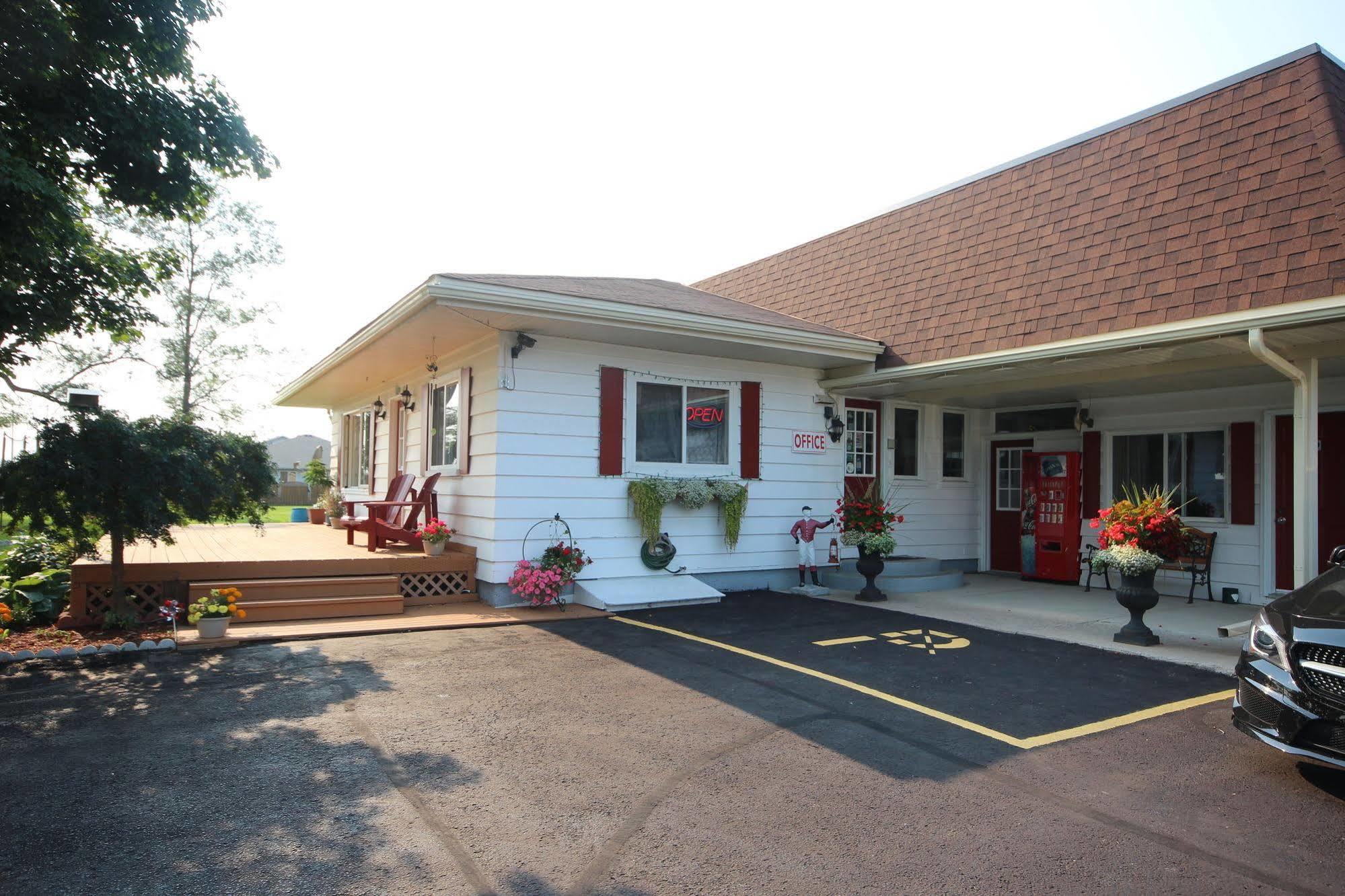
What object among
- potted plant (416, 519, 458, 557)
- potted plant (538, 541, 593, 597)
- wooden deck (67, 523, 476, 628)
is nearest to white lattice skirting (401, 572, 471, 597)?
wooden deck (67, 523, 476, 628)

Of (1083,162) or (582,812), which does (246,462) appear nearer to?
(582,812)

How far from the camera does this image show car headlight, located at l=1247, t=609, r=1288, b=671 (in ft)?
11.9

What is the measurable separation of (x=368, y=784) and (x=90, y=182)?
6093mm

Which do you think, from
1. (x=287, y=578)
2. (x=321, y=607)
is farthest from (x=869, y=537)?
(x=287, y=578)

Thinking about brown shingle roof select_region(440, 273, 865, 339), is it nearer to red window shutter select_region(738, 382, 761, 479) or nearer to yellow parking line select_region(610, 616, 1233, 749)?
red window shutter select_region(738, 382, 761, 479)

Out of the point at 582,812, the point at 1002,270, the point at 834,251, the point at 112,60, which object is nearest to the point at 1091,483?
the point at 1002,270

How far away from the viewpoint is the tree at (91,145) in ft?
18.2

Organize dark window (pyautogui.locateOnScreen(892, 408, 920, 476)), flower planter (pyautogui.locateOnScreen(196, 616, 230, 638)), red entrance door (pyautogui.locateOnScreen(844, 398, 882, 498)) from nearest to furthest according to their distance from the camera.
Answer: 1. flower planter (pyautogui.locateOnScreen(196, 616, 230, 638))
2. red entrance door (pyautogui.locateOnScreen(844, 398, 882, 498))
3. dark window (pyautogui.locateOnScreen(892, 408, 920, 476))

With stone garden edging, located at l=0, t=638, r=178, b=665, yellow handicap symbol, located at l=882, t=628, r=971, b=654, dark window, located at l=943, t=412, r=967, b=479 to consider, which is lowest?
yellow handicap symbol, located at l=882, t=628, r=971, b=654

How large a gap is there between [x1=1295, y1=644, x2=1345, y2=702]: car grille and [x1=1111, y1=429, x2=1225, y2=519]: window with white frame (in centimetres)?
588

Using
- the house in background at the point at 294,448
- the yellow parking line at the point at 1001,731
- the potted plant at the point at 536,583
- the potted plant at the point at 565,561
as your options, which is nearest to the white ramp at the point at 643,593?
the potted plant at the point at 565,561

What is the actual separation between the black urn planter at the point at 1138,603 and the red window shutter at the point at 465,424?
6.28 m

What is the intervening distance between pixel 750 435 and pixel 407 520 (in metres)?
3.99

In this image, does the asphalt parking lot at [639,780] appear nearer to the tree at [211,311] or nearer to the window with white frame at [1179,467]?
the window with white frame at [1179,467]
